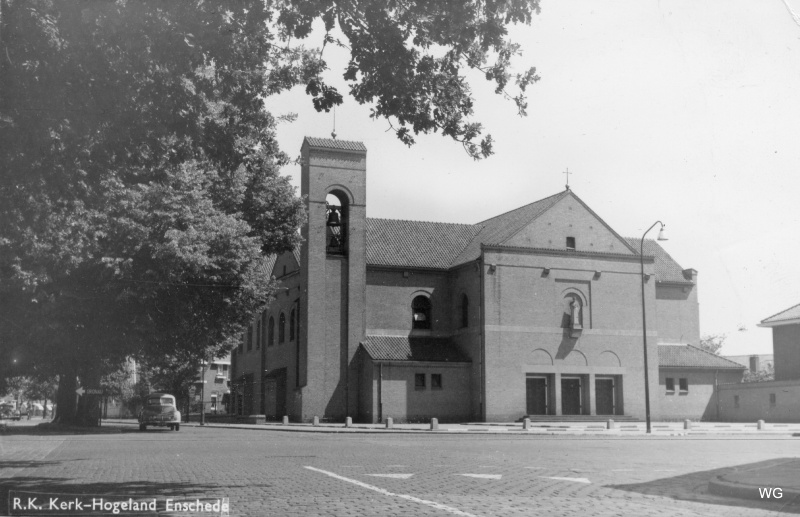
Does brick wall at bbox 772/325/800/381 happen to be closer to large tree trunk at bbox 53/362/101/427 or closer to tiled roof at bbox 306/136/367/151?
tiled roof at bbox 306/136/367/151

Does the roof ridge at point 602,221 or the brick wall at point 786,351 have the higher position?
the roof ridge at point 602,221

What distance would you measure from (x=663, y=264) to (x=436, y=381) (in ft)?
70.8

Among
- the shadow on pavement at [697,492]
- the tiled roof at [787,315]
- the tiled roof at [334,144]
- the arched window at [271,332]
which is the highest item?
the tiled roof at [334,144]

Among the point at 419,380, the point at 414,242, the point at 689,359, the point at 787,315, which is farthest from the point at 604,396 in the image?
the point at 414,242

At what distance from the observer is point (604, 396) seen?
166 feet

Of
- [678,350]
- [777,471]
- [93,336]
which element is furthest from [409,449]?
[678,350]

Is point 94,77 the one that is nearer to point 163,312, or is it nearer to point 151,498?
point 151,498

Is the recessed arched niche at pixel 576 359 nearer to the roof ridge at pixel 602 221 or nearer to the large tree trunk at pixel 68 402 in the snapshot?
the roof ridge at pixel 602 221

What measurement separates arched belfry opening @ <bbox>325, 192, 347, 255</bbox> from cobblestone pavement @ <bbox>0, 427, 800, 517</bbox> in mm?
28795

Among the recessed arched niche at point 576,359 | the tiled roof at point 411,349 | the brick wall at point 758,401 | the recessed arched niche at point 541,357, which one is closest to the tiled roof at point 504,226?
the tiled roof at point 411,349

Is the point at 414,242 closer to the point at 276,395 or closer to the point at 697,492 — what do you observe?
the point at 276,395

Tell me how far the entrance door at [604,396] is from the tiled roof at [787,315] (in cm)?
1333

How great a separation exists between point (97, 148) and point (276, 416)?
140 ft

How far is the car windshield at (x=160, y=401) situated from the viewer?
131 feet
